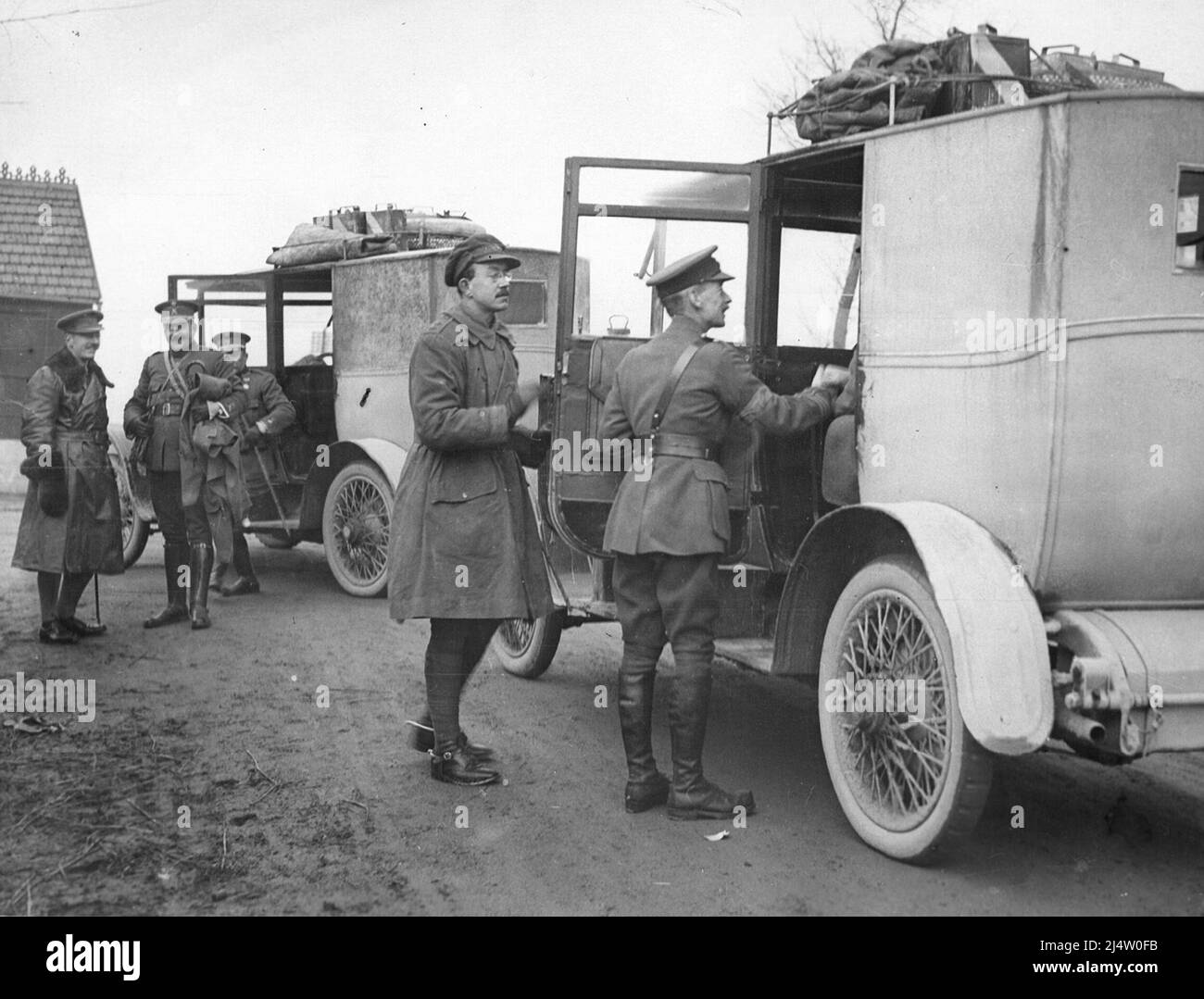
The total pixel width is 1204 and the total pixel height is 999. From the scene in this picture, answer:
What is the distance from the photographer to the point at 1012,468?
11.9 ft

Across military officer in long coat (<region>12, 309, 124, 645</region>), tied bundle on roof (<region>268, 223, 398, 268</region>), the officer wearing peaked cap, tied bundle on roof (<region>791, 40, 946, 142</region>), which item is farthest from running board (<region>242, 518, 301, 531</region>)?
tied bundle on roof (<region>791, 40, 946, 142</region>)

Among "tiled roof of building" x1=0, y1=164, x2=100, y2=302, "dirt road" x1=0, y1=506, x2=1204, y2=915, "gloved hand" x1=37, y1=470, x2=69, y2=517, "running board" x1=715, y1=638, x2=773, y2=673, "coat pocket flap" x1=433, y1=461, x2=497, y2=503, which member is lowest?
"dirt road" x1=0, y1=506, x2=1204, y2=915

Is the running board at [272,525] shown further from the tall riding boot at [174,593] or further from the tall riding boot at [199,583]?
the tall riding boot at [199,583]

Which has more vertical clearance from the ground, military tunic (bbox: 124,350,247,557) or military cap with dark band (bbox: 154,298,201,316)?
military cap with dark band (bbox: 154,298,201,316)

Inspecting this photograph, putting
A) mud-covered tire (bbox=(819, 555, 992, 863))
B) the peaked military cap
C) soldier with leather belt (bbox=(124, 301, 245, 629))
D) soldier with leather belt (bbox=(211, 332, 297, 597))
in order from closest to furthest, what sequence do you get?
mud-covered tire (bbox=(819, 555, 992, 863))
the peaked military cap
soldier with leather belt (bbox=(124, 301, 245, 629))
soldier with leather belt (bbox=(211, 332, 297, 597))

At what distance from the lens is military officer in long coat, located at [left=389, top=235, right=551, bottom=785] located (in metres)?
4.71

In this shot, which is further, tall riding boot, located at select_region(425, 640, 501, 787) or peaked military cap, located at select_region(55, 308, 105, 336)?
peaked military cap, located at select_region(55, 308, 105, 336)

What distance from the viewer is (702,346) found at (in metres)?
4.46

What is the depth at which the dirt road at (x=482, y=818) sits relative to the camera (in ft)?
11.9

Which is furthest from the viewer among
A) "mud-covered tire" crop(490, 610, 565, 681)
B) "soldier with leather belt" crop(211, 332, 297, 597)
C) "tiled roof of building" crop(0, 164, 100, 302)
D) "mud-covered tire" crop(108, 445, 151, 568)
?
"tiled roof of building" crop(0, 164, 100, 302)

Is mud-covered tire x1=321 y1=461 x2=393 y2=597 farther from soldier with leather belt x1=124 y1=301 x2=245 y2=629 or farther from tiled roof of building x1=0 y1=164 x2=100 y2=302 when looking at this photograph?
tiled roof of building x1=0 y1=164 x2=100 y2=302

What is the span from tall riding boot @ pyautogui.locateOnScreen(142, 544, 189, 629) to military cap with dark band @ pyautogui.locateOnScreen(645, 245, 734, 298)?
14.9ft

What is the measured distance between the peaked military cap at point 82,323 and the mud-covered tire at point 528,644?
2.86 m
